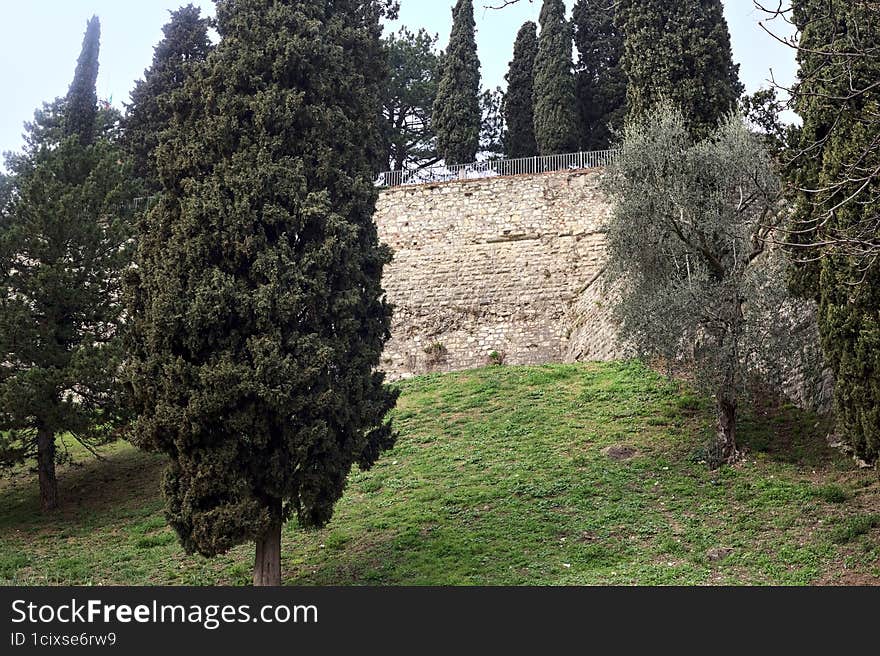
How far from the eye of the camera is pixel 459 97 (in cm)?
3075

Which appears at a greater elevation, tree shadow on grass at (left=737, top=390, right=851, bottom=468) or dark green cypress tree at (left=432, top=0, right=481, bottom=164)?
dark green cypress tree at (left=432, top=0, right=481, bottom=164)

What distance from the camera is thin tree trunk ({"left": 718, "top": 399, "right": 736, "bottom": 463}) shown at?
1655cm

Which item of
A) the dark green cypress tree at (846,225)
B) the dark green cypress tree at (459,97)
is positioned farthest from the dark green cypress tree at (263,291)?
the dark green cypress tree at (459,97)

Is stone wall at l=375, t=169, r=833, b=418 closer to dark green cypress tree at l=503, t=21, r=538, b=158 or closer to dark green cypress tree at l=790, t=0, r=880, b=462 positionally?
dark green cypress tree at l=503, t=21, r=538, b=158

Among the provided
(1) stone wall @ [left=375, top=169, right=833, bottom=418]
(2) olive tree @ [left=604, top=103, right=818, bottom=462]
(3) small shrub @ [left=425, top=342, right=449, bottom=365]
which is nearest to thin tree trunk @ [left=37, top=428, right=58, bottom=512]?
(1) stone wall @ [left=375, top=169, right=833, bottom=418]

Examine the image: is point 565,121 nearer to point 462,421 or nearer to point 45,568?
point 462,421

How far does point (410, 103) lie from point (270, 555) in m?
27.6

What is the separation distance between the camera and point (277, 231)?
13.9m

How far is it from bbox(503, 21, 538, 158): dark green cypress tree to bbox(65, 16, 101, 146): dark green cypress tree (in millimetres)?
14090

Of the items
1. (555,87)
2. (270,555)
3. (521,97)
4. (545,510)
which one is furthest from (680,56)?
(270,555)

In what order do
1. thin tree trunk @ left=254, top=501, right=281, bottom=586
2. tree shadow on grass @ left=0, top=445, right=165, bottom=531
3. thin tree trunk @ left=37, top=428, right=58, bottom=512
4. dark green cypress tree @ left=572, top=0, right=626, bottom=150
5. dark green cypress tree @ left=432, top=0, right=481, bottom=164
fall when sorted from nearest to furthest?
thin tree trunk @ left=254, top=501, right=281, bottom=586
tree shadow on grass @ left=0, top=445, right=165, bottom=531
thin tree trunk @ left=37, top=428, right=58, bottom=512
dark green cypress tree @ left=572, top=0, right=626, bottom=150
dark green cypress tree @ left=432, top=0, right=481, bottom=164

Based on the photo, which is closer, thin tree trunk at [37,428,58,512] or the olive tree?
the olive tree

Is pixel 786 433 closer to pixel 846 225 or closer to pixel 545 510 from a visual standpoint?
pixel 545 510

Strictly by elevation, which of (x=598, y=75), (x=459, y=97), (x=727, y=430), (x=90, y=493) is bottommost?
(x=90, y=493)
